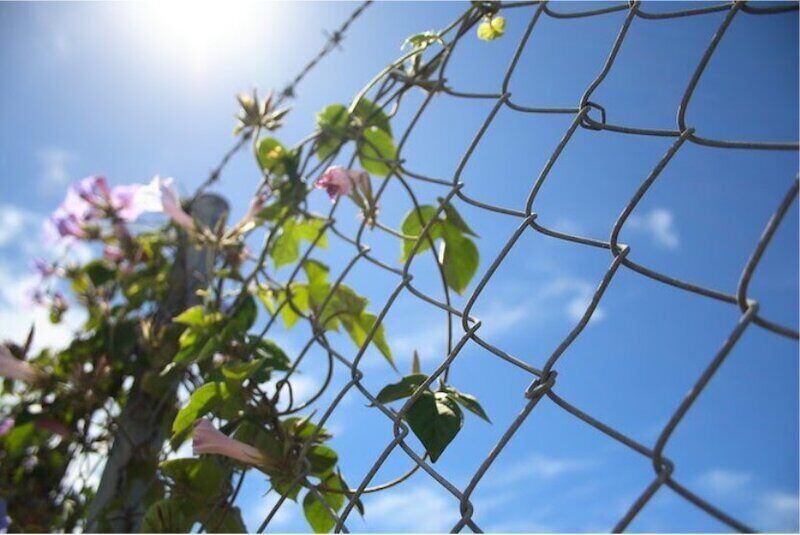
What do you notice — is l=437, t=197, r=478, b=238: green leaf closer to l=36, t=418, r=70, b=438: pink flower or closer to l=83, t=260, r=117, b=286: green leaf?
l=36, t=418, r=70, b=438: pink flower

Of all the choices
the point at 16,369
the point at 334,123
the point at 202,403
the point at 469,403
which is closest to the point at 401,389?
the point at 469,403

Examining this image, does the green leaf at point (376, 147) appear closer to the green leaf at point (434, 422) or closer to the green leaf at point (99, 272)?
the green leaf at point (434, 422)

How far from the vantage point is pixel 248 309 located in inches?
47.5

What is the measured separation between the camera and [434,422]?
68 cm

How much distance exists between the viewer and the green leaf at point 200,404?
36.0 inches

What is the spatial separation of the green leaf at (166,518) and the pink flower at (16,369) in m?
0.66

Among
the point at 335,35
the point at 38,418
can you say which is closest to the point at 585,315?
the point at 335,35

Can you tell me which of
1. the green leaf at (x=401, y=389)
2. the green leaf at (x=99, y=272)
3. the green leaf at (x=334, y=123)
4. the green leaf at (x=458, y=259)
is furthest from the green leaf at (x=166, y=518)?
the green leaf at (x=99, y=272)

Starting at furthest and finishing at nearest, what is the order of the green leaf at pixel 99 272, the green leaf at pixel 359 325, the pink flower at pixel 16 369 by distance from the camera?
the green leaf at pixel 99 272, the pink flower at pixel 16 369, the green leaf at pixel 359 325

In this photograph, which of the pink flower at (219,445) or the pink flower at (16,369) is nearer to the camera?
the pink flower at (219,445)

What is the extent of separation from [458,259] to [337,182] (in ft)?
0.78

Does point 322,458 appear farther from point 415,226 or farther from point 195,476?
point 415,226

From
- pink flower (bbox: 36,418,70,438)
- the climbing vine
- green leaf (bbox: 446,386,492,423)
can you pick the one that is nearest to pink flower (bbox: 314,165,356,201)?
the climbing vine

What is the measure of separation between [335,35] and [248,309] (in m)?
0.69
